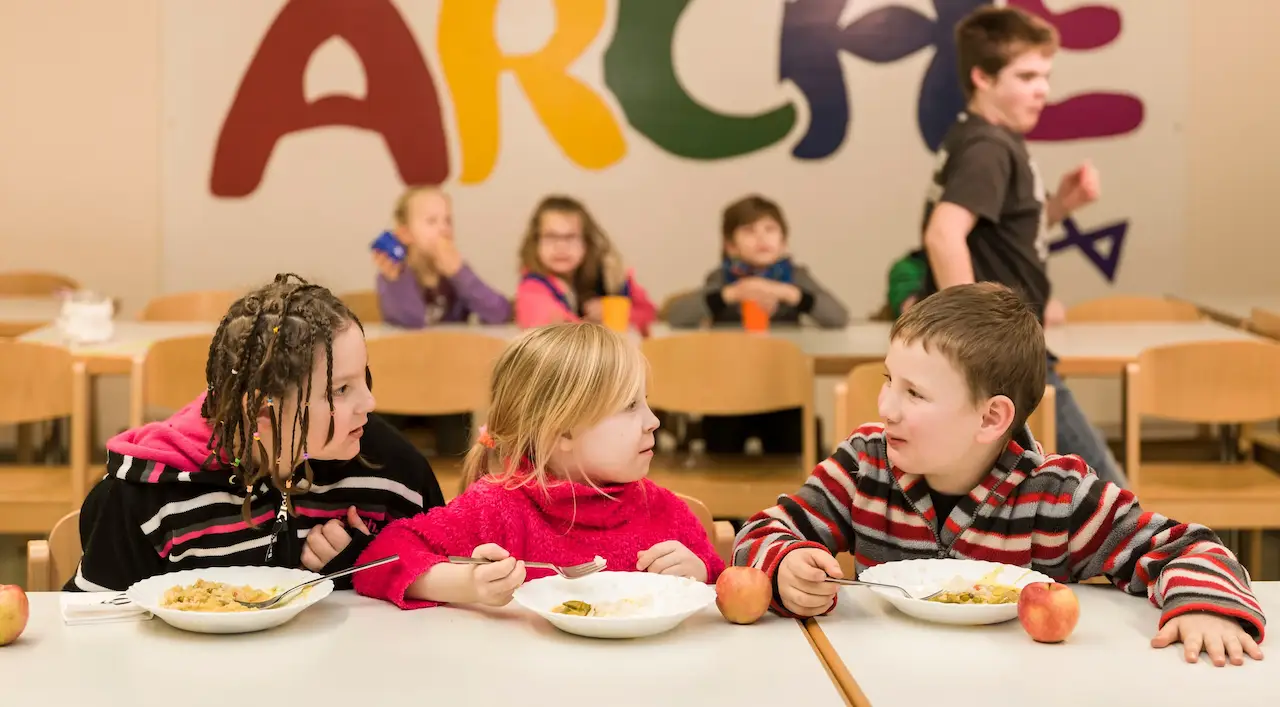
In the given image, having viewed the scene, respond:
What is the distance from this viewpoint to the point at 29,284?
17.7 ft

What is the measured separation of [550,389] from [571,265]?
2.59 meters

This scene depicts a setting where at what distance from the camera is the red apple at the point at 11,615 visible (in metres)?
1.49

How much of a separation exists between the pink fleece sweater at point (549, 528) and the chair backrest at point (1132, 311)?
10.6 feet

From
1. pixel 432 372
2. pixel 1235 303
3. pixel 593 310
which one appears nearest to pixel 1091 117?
pixel 1235 303

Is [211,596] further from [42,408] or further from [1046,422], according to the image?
[42,408]

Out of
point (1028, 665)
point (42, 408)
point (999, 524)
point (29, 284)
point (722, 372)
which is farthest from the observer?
point (29, 284)

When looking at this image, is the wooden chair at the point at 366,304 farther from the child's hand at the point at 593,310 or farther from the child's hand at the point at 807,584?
the child's hand at the point at 807,584

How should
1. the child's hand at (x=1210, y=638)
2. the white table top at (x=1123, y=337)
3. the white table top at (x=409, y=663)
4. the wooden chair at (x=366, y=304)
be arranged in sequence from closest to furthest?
the white table top at (x=409, y=663)
the child's hand at (x=1210, y=638)
the white table top at (x=1123, y=337)
the wooden chair at (x=366, y=304)

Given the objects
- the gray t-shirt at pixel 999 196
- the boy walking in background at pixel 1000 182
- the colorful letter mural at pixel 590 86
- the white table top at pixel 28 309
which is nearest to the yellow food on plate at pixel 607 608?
the boy walking in background at pixel 1000 182

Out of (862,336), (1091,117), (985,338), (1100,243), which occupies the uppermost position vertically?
(1091,117)

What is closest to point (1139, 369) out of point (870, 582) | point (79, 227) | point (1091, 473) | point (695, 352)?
point (695, 352)

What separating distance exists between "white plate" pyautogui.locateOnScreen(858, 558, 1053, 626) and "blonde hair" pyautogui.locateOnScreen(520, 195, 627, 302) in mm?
2799

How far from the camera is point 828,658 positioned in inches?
59.0

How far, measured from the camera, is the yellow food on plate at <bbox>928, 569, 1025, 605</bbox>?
63.7 inches
